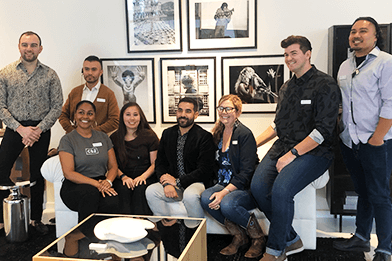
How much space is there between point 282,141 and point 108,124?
184cm

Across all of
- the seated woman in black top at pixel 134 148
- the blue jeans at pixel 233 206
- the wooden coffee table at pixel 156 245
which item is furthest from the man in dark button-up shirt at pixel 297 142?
the seated woman in black top at pixel 134 148

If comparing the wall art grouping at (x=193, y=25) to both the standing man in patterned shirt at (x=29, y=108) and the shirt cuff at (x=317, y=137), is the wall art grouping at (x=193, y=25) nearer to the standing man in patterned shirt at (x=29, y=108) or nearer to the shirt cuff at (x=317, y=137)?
the standing man in patterned shirt at (x=29, y=108)

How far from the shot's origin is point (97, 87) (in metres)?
4.00

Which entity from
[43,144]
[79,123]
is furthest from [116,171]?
[43,144]

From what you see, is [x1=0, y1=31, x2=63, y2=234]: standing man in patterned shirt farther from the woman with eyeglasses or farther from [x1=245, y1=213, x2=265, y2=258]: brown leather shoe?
[x1=245, y1=213, x2=265, y2=258]: brown leather shoe

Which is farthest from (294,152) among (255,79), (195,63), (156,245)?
(195,63)

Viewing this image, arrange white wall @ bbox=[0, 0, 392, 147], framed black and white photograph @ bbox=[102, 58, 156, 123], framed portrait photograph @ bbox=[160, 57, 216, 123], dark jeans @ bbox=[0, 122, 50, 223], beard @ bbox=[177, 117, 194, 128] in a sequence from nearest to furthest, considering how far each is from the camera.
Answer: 1. beard @ bbox=[177, 117, 194, 128]
2. dark jeans @ bbox=[0, 122, 50, 223]
3. white wall @ bbox=[0, 0, 392, 147]
4. framed portrait photograph @ bbox=[160, 57, 216, 123]
5. framed black and white photograph @ bbox=[102, 58, 156, 123]

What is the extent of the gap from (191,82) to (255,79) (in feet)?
2.25

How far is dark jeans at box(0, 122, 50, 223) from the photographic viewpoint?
3.45 metres

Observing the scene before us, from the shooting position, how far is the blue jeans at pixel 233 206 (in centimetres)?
291

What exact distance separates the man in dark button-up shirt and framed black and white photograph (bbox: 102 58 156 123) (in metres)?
1.78

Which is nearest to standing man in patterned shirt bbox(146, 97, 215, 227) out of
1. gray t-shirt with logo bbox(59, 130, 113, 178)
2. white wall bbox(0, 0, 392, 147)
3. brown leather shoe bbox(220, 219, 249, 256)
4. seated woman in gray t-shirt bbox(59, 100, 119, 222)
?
brown leather shoe bbox(220, 219, 249, 256)

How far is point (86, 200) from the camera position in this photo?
3.06 m

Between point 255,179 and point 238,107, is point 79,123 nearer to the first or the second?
point 238,107
